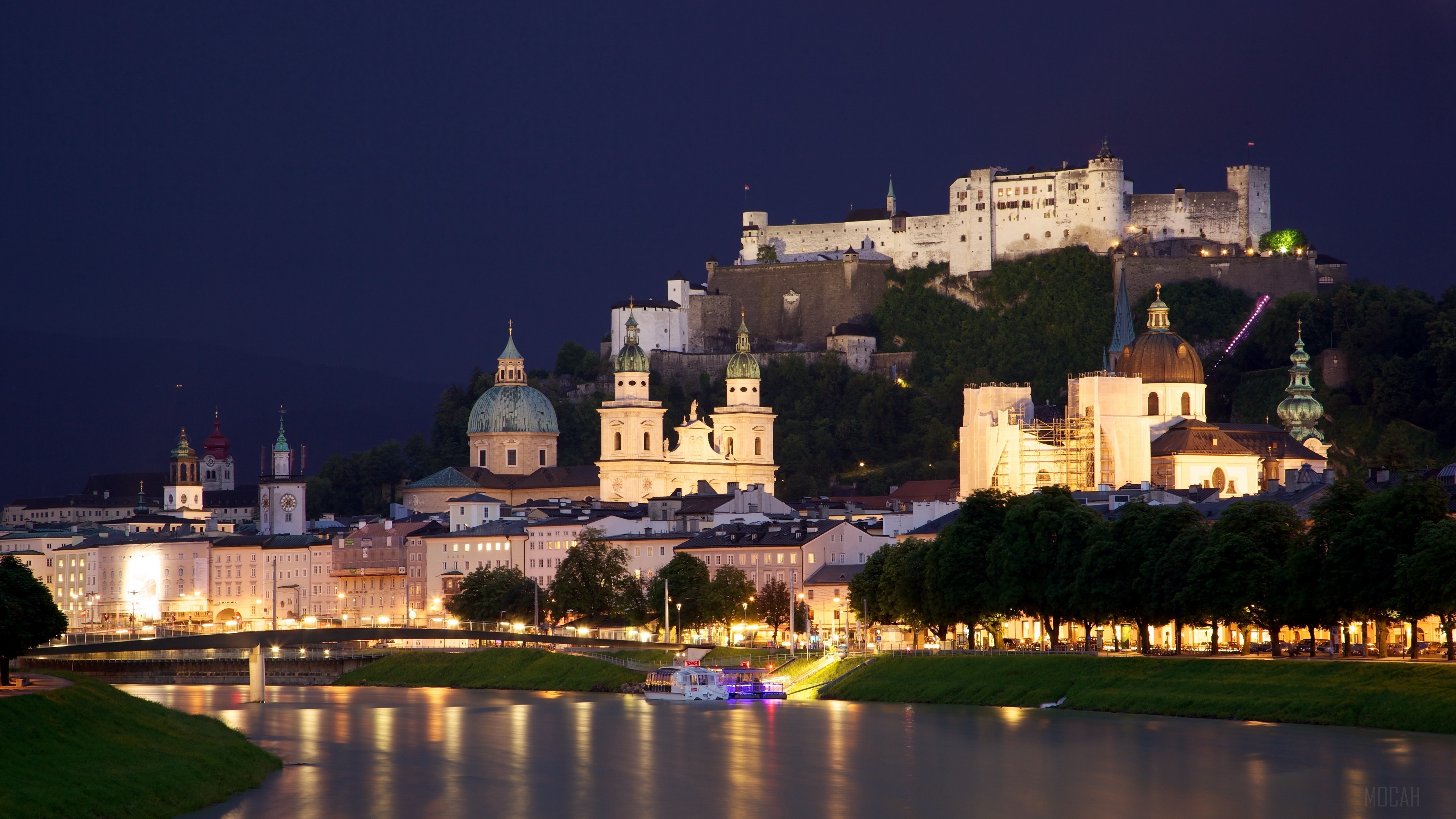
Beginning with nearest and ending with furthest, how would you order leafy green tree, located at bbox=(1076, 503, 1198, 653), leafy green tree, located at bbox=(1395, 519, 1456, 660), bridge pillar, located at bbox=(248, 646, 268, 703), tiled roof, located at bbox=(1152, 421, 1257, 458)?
leafy green tree, located at bbox=(1395, 519, 1456, 660), leafy green tree, located at bbox=(1076, 503, 1198, 653), bridge pillar, located at bbox=(248, 646, 268, 703), tiled roof, located at bbox=(1152, 421, 1257, 458)

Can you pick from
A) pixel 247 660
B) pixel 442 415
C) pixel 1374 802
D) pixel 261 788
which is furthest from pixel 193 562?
pixel 1374 802

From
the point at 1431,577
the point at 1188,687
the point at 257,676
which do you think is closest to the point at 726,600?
the point at 257,676

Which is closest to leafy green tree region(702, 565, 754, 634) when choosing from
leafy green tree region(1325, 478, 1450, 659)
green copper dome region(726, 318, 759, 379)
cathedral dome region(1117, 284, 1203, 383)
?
cathedral dome region(1117, 284, 1203, 383)

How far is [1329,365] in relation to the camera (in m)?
108

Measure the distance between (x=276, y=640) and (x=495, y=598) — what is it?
914 inches

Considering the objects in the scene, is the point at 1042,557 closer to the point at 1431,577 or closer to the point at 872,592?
the point at 872,592

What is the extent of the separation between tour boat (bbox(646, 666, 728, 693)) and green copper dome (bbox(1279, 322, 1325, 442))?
136ft

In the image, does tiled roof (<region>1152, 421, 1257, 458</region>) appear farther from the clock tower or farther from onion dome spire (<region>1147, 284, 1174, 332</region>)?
the clock tower

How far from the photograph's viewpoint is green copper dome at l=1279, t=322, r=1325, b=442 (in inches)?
3991

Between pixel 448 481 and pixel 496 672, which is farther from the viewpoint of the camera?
pixel 448 481

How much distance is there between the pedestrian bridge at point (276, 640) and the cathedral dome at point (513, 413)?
123 ft

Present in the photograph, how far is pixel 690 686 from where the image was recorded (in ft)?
216

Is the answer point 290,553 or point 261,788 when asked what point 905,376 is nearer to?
point 290,553

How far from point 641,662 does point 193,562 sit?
48.6 metres
